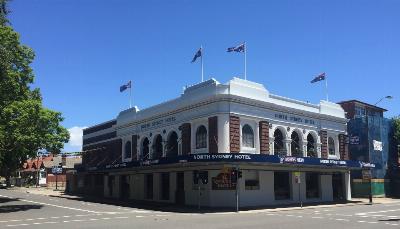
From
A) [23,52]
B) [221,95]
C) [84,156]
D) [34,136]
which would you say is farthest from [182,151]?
[84,156]

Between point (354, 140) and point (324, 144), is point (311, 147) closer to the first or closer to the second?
point (324, 144)

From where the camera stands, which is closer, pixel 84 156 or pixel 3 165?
pixel 3 165

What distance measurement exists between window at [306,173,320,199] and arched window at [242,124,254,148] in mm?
8498

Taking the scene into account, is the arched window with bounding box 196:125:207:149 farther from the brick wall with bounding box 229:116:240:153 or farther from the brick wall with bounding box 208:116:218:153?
the brick wall with bounding box 229:116:240:153

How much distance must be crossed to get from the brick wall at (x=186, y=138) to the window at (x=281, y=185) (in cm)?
811

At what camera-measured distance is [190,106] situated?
40.4 meters

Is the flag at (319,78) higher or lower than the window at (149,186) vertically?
higher

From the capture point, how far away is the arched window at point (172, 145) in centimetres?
4334

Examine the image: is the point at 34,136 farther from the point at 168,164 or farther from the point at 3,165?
the point at 168,164

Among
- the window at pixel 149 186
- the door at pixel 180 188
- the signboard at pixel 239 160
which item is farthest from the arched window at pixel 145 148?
the door at pixel 180 188

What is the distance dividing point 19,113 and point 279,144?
22712mm

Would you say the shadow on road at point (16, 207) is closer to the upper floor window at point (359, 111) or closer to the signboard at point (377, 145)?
the signboard at point (377, 145)

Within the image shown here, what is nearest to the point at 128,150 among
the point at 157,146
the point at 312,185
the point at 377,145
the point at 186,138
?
the point at 157,146

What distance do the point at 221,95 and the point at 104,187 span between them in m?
24.5
